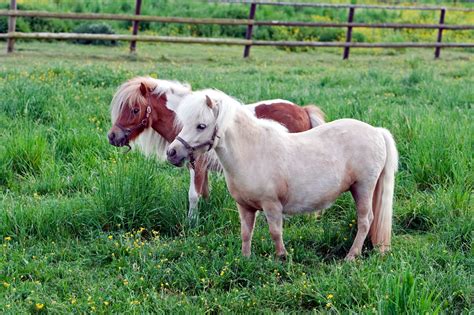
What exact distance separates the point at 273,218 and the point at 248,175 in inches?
12.9

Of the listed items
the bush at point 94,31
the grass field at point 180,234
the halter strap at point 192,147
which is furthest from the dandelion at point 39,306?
the bush at point 94,31

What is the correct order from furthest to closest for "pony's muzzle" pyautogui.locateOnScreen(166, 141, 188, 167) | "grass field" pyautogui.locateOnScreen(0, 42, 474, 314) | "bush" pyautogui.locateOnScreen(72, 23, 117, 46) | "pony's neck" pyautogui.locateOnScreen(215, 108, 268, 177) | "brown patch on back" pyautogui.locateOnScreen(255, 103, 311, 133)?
"bush" pyautogui.locateOnScreen(72, 23, 117, 46)
"brown patch on back" pyautogui.locateOnScreen(255, 103, 311, 133)
"pony's neck" pyautogui.locateOnScreen(215, 108, 268, 177)
"pony's muzzle" pyautogui.locateOnScreen(166, 141, 188, 167)
"grass field" pyautogui.locateOnScreen(0, 42, 474, 314)

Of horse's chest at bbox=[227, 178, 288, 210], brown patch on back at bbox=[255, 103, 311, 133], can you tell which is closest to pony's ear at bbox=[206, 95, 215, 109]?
horse's chest at bbox=[227, 178, 288, 210]

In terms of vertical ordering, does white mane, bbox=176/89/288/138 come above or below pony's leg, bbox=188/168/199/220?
above

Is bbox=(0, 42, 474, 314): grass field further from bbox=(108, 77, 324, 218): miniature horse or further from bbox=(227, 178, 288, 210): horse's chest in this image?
bbox=(227, 178, 288, 210): horse's chest

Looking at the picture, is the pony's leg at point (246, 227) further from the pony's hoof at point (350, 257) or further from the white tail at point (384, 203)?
the white tail at point (384, 203)

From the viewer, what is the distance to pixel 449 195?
210 inches

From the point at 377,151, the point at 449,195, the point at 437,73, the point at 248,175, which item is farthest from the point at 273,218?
the point at 437,73

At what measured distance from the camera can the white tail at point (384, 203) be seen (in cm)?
481

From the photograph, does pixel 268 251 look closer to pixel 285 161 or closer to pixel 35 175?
pixel 285 161

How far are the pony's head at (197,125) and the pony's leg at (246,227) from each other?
63 cm

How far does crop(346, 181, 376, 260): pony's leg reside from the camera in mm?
4738

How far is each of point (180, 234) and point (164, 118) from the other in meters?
1.19

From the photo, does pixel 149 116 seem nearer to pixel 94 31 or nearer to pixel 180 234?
pixel 180 234
